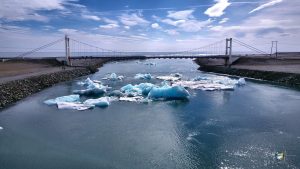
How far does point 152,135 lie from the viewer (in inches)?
432

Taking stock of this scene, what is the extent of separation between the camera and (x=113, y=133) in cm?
1120

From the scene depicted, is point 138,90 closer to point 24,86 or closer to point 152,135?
point 24,86

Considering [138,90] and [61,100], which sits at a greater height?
[138,90]

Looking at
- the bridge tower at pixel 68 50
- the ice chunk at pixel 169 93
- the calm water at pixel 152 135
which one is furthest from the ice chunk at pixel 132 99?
the bridge tower at pixel 68 50

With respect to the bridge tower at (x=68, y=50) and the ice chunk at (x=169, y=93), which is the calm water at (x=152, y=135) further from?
the bridge tower at (x=68, y=50)

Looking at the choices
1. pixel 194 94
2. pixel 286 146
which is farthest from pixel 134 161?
pixel 194 94

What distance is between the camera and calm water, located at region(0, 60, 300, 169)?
28.2 ft

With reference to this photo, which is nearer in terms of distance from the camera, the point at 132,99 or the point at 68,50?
the point at 132,99

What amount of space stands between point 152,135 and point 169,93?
301 inches

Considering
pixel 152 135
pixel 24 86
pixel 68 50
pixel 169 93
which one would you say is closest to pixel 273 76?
pixel 169 93

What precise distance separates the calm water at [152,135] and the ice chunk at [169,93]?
122 cm

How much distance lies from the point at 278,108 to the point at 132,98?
329 inches

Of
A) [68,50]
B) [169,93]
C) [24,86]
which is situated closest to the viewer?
[169,93]

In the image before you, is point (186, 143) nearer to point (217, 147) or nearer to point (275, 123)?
point (217, 147)
